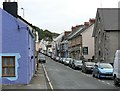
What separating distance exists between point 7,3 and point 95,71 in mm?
12713

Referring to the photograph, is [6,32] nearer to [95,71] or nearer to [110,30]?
[95,71]

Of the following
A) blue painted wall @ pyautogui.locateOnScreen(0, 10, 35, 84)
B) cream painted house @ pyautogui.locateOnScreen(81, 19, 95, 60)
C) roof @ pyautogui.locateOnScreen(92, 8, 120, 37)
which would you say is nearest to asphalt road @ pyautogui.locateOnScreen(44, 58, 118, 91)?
blue painted wall @ pyautogui.locateOnScreen(0, 10, 35, 84)

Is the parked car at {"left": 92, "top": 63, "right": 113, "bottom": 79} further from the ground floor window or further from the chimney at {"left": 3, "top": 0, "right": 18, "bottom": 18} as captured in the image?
the ground floor window

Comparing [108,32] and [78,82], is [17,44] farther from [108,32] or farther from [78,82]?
[108,32]

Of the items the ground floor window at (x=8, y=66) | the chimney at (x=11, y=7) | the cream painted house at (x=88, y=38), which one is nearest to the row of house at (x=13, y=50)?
the ground floor window at (x=8, y=66)

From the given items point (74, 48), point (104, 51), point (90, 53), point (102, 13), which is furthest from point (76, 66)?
point (74, 48)

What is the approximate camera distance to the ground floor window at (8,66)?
2317 cm

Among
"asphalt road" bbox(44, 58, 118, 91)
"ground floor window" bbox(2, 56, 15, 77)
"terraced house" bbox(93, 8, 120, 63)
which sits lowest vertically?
"asphalt road" bbox(44, 58, 118, 91)

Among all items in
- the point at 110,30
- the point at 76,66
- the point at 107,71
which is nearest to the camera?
the point at 107,71

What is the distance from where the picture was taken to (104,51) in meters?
60.4

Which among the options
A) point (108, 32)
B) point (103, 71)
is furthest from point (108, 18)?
point (103, 71)

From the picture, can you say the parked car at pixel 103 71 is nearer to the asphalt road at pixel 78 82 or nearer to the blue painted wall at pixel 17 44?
the asphalt road at pixel 78 82

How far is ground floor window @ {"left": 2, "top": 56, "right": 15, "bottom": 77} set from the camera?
23.2 meters

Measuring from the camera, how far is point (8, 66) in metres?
23.2
